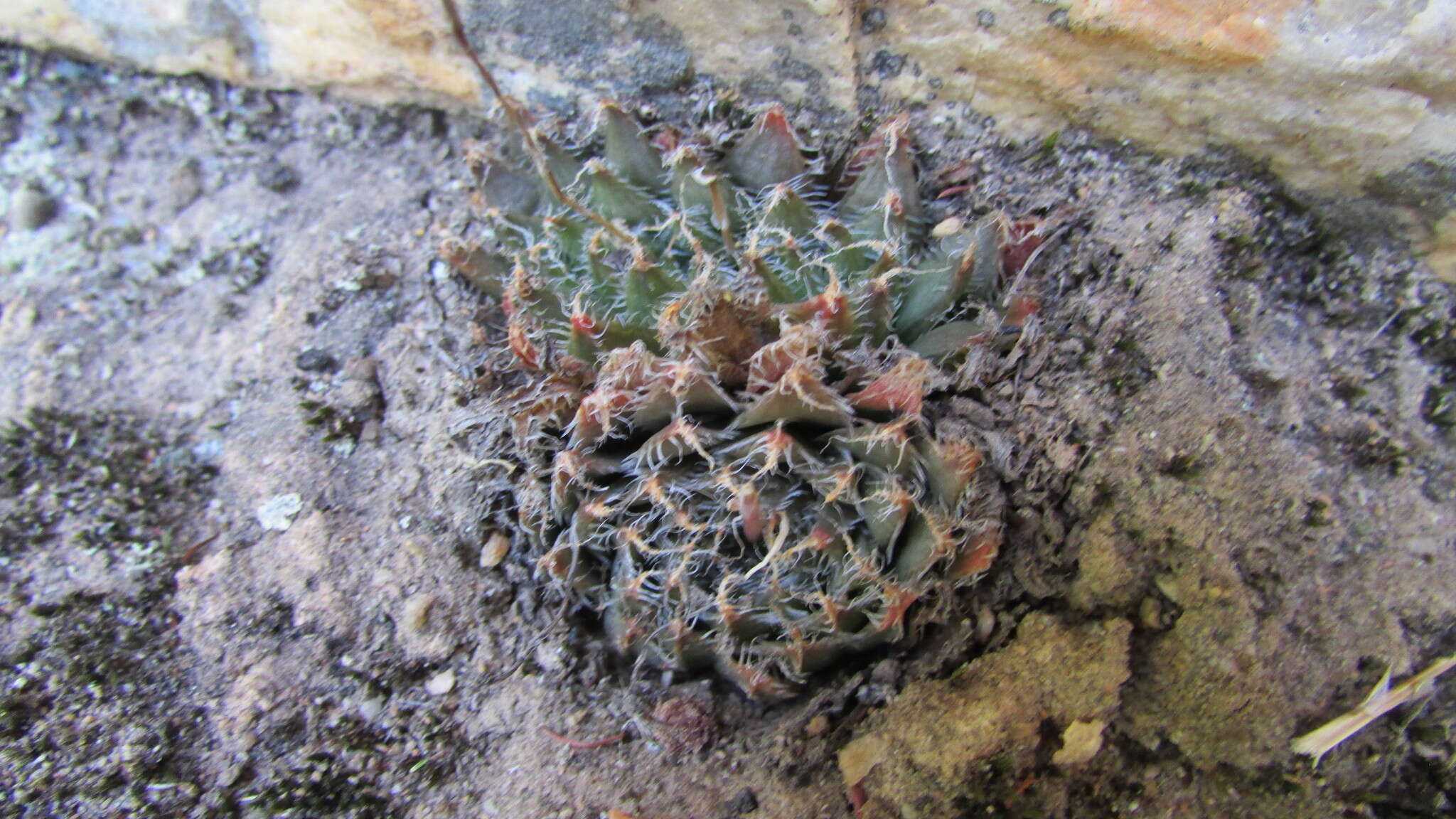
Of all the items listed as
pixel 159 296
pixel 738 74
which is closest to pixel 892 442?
pixel 738 74

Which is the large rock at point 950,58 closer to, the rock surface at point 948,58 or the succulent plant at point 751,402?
the rock surface at point 948,58

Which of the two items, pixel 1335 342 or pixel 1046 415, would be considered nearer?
pixel 1046 415

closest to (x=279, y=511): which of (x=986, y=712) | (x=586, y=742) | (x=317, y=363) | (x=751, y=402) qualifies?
(x=317, y=363)

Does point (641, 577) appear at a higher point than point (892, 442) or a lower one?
lower

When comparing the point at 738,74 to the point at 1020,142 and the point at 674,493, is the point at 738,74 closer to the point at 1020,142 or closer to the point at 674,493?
the point at 1020,142

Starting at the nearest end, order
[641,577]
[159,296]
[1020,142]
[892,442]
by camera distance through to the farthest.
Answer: [892,442] < [641,577] < [1020,142] < [159,296]

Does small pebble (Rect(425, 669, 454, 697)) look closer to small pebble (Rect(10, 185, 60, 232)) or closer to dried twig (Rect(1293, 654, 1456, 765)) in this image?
dried twig (Rect(1293, 654, 1456, 765))
